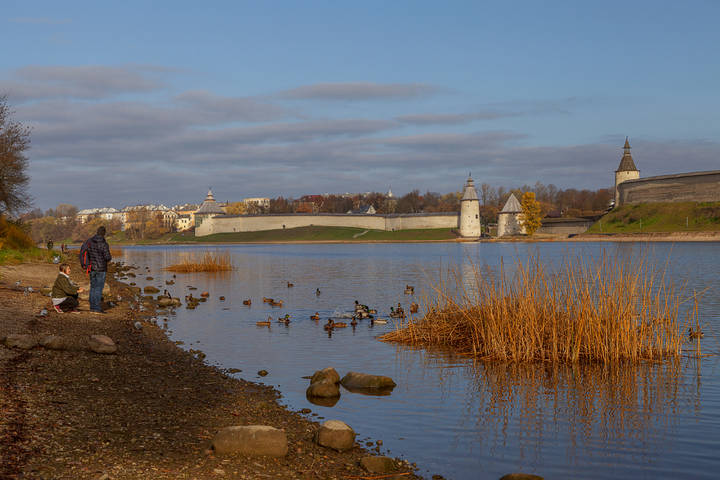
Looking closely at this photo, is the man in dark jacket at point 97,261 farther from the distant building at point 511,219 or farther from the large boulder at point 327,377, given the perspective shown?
the distant building at point 511,219

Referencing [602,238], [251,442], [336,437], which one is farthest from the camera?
[602,238]

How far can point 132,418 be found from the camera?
23.2 feet

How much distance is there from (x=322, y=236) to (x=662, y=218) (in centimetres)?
5754

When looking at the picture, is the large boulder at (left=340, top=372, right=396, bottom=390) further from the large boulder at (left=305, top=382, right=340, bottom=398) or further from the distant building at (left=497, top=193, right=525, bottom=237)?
the distant building at (left=497, top=193, right=525, bottom=237)

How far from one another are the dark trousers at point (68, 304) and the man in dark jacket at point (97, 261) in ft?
2.13

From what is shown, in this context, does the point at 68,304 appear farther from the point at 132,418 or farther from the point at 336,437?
the point at 336,437

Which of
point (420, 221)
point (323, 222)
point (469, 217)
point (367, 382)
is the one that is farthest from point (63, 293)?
point (323, 222)

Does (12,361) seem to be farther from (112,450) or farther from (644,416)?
(644,416)

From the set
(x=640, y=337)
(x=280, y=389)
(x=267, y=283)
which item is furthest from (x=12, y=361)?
(x=267, y=283)

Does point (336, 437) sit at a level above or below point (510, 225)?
below

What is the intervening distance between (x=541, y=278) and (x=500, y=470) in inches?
226

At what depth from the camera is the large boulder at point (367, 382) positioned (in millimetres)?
10508

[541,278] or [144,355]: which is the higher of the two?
[541,278]

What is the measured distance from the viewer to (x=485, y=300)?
12812 millimetres
